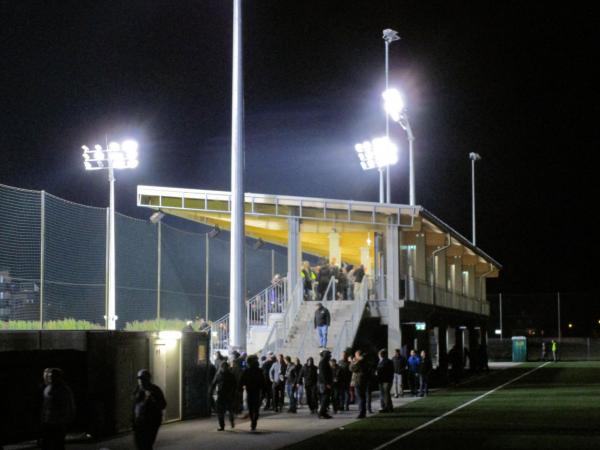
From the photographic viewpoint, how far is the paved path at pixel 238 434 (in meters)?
16.9

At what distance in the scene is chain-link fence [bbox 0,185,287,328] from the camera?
76.3 ft

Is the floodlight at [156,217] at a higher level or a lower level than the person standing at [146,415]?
higher

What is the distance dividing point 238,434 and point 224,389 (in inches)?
36.0

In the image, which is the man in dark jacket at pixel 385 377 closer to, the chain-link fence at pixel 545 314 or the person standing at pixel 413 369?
the person standing at pixel 413 369

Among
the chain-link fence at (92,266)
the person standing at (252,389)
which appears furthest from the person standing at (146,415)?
the chain-link fence at (92,266)

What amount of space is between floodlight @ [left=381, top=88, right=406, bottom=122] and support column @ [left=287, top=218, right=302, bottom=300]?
28.7 ft

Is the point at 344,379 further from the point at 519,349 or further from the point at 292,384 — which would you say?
the point at 519,349

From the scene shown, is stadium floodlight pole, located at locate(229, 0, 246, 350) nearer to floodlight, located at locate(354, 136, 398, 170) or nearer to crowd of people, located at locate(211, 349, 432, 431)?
crowd of people, located at locate(211, 349, 432, 431)

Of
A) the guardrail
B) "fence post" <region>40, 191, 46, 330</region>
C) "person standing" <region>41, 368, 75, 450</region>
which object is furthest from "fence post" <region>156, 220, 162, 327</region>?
"person standing" <region>41, 368, 75, 450</region>

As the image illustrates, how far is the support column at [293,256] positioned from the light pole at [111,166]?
603 cm

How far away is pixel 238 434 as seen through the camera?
740 inches

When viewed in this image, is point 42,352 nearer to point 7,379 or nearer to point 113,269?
point 7,379

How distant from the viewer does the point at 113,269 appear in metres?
28.9

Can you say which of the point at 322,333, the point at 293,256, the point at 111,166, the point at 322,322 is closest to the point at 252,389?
the point at 322,322
